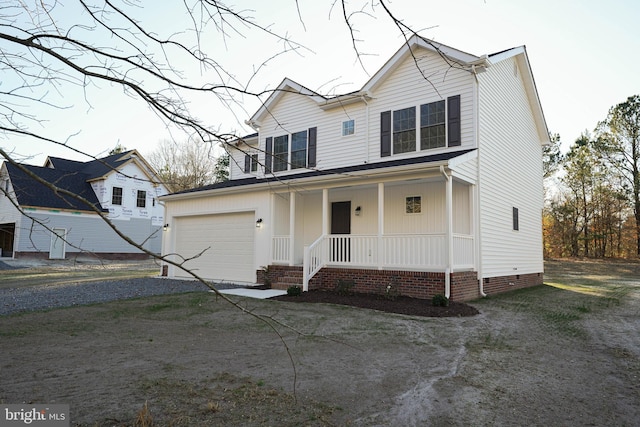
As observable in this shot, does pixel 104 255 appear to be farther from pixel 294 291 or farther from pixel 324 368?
pixel 324 368

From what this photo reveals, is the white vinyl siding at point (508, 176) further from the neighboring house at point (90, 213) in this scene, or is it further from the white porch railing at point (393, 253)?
the neighboring house at point (90, 213)

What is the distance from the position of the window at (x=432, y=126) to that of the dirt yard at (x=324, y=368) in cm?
525

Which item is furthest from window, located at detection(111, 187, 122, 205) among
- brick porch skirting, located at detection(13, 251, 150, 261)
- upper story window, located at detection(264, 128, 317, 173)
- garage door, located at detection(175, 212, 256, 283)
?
upper story window, located at detection(264, 128, 317, 173)

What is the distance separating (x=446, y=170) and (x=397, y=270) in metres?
2.65

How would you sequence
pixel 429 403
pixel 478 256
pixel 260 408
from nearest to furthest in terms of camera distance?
pixel 260 408, pixel 429 403, pixel 478 256

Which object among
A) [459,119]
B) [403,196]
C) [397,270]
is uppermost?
[459,119]

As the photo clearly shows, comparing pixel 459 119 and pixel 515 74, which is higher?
pixel 515 74

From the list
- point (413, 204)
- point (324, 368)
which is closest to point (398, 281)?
point (413, 204)

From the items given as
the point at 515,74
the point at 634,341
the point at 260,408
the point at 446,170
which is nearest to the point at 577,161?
the point at 515,74

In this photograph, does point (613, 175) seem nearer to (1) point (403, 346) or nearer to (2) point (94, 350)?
(1) point (403, 346)

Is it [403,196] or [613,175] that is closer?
[403,196]

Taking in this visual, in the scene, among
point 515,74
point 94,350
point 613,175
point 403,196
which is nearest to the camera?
point 94,350

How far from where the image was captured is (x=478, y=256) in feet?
35.3

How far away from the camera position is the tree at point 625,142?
2694 cm
